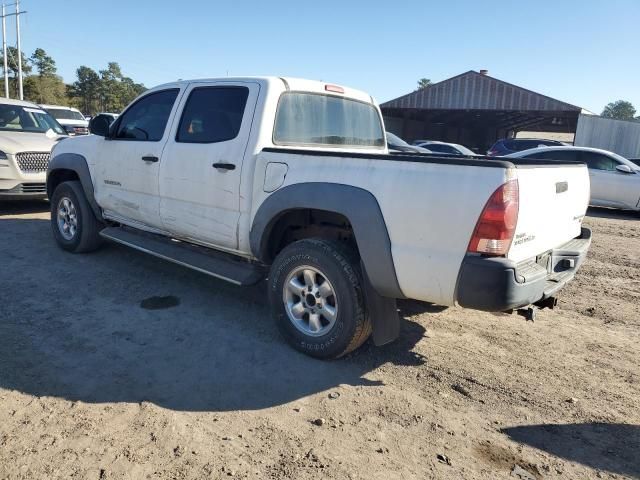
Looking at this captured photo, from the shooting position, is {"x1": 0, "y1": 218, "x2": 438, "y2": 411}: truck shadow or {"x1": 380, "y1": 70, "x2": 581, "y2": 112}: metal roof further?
{"x1": 380, "y1": 70, "x2": 581, "y2": 112}: metal roof

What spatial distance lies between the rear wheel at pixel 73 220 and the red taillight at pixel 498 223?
472 centimetres

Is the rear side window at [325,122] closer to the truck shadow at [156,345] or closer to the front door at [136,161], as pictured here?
the front door at [136,161]

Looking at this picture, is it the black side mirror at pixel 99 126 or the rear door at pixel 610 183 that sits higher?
the black side mirror at pixel 99 126

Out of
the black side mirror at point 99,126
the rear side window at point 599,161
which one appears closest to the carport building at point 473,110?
the rear side window at point 599,161

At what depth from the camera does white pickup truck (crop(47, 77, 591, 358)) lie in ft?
9.50

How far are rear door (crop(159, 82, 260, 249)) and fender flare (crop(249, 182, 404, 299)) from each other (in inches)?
29.1

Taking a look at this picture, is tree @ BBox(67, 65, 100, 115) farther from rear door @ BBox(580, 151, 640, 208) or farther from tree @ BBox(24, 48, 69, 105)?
rear door @ BBox(580, 151, 640, 208)

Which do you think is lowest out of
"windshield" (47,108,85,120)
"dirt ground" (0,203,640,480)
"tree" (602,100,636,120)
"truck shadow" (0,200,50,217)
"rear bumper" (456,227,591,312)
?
"dirt ground" (0,203,640,480)

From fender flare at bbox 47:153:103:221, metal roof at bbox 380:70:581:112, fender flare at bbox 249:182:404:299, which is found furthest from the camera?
metal roof at bbox 380:70:581:112

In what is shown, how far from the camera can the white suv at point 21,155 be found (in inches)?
310

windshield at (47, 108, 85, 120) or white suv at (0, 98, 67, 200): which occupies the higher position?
windshield at (47, 108, 85, 120)

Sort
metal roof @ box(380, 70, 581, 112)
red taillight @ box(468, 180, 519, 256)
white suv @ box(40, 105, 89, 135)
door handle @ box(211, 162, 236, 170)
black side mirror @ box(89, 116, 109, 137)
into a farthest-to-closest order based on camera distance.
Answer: metal roof @ box(380, 70, 581, 112)
white suv @ box(40, 105, 89, 135)
black side mirror @ box(89, 116, 109, 137)
door handle @ box(211, 162, 236, 170)
red taillight @ box(468, 180, 519, 256)

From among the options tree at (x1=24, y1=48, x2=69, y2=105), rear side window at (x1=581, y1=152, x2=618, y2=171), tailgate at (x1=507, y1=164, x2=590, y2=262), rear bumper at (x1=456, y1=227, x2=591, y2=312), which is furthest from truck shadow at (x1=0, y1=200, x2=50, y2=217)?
tree at (x1=24, y1=48, x2=69, y2=105)

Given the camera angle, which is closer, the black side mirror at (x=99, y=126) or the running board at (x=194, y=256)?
the running board at (x=194, y=256)
